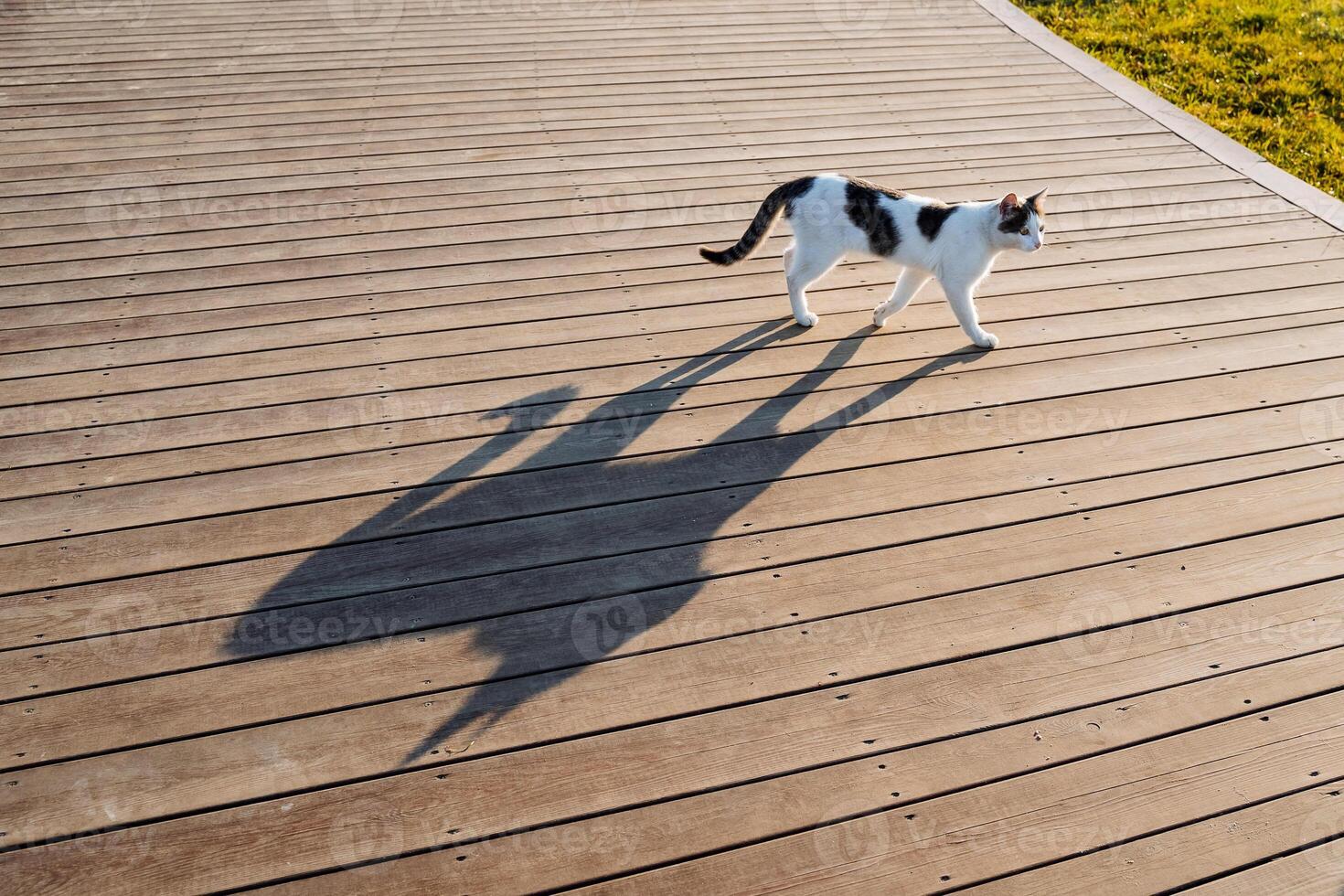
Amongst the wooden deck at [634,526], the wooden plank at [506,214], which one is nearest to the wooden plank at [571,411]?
the wooden deck at [634,526]

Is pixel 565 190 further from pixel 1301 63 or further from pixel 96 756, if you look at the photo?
pixel 1301 63

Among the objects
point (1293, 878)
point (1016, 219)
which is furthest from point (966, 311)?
point (1293, 878)

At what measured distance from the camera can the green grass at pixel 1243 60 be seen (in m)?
5.70

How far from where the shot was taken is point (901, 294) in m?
3.52

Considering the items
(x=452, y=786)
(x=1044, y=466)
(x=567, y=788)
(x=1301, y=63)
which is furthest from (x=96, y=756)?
(x=1301, y=63)

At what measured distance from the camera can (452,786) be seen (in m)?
2.02

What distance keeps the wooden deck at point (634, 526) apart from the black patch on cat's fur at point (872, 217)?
33 centimetres

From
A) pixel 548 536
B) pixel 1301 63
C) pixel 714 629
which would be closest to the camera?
pixel 714 629

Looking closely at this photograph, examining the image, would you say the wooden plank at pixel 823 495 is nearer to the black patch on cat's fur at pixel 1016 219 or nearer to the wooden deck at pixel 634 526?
the wooden deck at pixel 634 526

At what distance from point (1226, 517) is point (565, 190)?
2.84m

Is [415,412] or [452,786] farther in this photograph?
[415,412]

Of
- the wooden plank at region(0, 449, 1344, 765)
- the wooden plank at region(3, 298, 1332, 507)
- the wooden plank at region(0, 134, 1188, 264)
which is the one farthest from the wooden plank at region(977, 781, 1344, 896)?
the wooden plank at region(0, 134, 1188, 264)

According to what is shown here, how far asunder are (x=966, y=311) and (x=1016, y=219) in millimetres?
336

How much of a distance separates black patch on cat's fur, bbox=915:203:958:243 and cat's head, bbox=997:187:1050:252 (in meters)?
0.18
